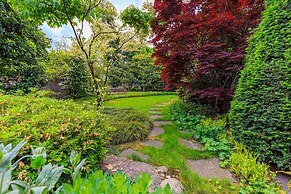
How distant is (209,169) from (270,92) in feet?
4.40

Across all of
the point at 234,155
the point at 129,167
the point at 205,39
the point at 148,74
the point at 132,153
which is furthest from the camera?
the point at 148,74

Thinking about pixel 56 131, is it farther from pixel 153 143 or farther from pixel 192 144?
pixel 192 144

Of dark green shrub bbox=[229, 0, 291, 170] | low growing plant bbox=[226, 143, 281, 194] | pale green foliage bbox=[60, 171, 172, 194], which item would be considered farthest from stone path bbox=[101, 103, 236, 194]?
pale green foliage bbox=[60, 171, 172, 194]

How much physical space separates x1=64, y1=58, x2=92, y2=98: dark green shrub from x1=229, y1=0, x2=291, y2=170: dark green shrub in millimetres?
Result: 7133

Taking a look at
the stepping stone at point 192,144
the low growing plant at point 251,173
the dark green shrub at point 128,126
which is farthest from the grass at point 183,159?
the dark green shrub at point 128,126

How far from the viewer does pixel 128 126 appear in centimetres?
311

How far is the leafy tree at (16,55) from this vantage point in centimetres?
345

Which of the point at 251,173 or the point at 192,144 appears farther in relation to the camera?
the point at 192,144

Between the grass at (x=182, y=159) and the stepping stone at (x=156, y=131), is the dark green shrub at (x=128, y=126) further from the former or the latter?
the grass at (x=182, y=159)

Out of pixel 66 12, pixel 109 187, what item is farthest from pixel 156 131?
pixel 66 12

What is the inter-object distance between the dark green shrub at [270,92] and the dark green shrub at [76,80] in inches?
281

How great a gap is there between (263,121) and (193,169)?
1168 millimetres

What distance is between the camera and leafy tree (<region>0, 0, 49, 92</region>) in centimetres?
345

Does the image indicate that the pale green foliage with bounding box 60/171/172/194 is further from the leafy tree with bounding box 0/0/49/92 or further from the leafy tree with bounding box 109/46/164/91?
the leafy tree with bounding box 109/46/164/91
